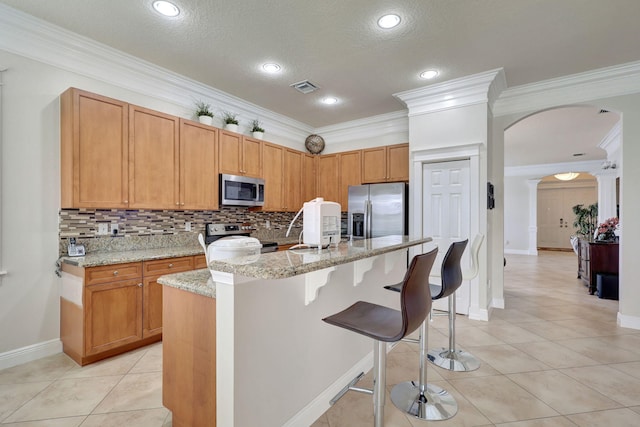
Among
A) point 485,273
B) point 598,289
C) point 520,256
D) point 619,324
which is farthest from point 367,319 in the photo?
point 520,256

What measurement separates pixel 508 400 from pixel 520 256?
8.83 m

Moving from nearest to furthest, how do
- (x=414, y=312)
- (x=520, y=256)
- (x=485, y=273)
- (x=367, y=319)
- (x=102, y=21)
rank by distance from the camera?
(x=414, y=312)
(x=367, y=319)
(x=102, y=21)
(x=485, y=273)
(x=520, y=256)

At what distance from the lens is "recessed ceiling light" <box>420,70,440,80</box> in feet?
10.8

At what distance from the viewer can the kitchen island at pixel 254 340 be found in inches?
50.6

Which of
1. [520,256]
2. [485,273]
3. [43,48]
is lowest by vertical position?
[520,256]

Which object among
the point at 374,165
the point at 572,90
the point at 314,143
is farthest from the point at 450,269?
the point at 314,143

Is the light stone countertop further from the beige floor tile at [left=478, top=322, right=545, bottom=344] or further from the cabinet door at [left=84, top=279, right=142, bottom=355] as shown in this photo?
the beige floor tile at [left=478, top=322, right=545, bottom=344]

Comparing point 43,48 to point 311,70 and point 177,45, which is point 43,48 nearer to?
point 177,45

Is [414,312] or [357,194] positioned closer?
[414,312]

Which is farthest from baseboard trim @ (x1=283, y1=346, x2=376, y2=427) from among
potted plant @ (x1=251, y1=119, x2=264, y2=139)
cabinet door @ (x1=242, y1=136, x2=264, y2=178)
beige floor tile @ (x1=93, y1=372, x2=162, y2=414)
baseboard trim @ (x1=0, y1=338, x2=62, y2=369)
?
potted plant @ (x1=251, y1=119, x2=264, y2=139)

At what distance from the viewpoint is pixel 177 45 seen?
2.76 metres

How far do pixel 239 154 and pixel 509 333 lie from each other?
12.3ft

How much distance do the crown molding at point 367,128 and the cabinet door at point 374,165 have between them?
396mm

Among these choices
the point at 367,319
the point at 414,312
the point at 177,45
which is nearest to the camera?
the point at 414,312
